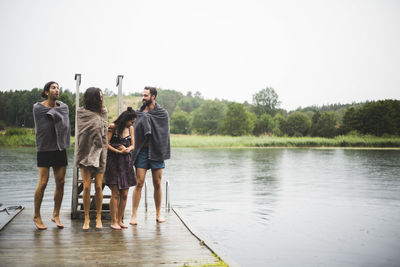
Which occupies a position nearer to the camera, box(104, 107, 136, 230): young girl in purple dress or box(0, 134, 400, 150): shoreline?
box(104, 107, 136, 230): young girl in purple dress

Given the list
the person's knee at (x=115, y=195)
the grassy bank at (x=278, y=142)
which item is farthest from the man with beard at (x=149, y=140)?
the grassy bank at (x=278, y=142)

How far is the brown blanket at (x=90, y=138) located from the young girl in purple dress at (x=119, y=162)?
0.65ft

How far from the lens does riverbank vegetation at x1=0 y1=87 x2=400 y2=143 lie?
5312 centimetres

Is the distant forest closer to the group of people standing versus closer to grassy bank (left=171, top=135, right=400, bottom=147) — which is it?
grassy bank (left=171, top=135, right=400, bottom=147)

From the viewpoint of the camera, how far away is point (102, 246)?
4.12 metres

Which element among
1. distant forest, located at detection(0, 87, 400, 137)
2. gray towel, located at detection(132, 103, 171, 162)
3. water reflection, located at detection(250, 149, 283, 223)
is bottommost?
water reflection, located at detection(250, 149, 283, 223)

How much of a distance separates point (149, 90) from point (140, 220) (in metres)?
1.86

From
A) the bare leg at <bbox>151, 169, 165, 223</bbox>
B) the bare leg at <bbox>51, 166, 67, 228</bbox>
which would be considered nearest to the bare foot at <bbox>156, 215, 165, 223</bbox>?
the bare leg at <bbox>151, 169, 165, 223</bbox>

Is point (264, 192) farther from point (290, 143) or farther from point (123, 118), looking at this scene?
point (290, 143)

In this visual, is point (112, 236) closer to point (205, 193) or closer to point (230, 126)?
point (205, 193)

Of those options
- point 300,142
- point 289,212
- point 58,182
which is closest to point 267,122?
point 300,142

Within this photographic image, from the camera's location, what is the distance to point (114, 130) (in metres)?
4.96

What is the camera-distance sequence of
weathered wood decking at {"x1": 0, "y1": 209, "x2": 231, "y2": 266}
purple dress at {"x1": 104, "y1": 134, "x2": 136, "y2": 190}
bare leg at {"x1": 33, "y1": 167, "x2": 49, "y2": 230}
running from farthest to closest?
purple dress at {"x1": 104, "y1": 134, "x2": 136, "y2": 190}
bare leg at {"x1": 33, "y1": 167, "x2": 49, "y2": 230}
weathered wood decking at {"x1": 0, "y1": 209, "x2": 231, "y2": 266}

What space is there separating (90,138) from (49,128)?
0.53m
